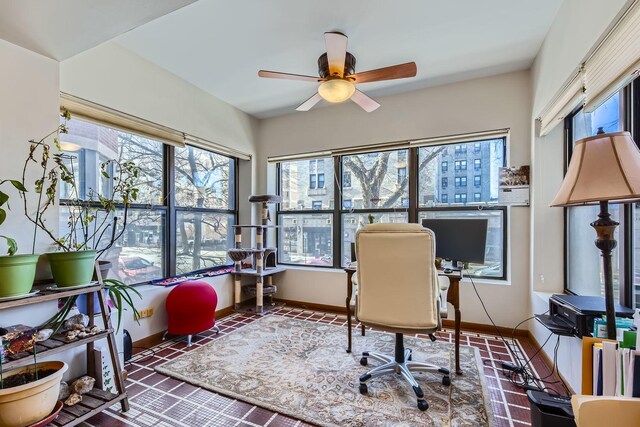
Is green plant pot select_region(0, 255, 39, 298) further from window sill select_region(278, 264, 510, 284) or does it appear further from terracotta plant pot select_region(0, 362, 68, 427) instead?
window sill select_region(278, 264, 510, 284)

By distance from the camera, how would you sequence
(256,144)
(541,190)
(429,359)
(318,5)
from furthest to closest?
1. (256,144)
2. (541,190)
3. (429,359)
4. (318,5)

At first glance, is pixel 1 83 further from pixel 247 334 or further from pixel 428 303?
pixel 428 303

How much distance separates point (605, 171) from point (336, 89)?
5.68ft

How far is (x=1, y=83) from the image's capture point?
1668mm

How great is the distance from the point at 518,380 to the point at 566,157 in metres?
1.85

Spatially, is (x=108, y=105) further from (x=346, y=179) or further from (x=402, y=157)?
(x=402, y=157)

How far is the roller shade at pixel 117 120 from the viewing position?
224 centimetres

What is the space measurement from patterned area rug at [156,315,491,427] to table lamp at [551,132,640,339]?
106 cm

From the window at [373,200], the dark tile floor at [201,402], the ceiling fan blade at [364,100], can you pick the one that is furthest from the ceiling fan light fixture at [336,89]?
the dark tile floor at [201,402]

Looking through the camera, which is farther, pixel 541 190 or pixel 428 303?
pixel 541 190

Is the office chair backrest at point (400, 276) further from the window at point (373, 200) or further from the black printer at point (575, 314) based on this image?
the window at point (373, 200)

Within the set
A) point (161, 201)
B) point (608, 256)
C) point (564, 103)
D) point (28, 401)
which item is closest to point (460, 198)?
point (564, 103)

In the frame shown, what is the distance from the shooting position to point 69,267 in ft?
5.43

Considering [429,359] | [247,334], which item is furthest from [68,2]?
[429,359]
